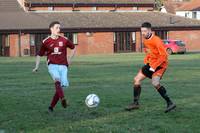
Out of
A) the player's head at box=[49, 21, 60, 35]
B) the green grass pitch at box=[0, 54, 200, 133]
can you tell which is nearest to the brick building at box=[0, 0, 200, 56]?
the green grass pitch at box=[0, 54, 200, 133]

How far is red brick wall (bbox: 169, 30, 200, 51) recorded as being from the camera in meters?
71.3

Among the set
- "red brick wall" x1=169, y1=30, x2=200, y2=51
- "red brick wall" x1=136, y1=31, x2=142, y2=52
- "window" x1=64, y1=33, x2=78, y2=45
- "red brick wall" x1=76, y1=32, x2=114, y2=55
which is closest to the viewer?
"window" x1=64, y1=33, x2=78, y2=45

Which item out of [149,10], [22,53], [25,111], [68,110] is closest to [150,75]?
[68,110]

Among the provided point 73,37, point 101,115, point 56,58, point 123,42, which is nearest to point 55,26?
point 56,58

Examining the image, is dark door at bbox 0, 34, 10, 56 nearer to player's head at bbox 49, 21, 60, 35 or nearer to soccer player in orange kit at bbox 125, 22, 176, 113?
player's head at bbox 49, 21, 60, 35

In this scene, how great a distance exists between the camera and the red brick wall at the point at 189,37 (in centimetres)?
7131

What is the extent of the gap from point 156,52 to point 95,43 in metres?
55.0

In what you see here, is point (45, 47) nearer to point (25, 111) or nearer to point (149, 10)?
point (25, 111)

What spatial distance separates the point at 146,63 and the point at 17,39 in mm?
51367

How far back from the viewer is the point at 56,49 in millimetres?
12070

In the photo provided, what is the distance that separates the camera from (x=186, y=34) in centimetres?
7206

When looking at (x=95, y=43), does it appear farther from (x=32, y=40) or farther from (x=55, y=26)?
(x=55, y=26)

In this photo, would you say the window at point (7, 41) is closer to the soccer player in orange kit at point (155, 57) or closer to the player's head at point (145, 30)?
the soccer player in orange kit at point (155, 57)

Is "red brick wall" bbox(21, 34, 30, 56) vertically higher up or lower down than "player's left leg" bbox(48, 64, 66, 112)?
higher up
